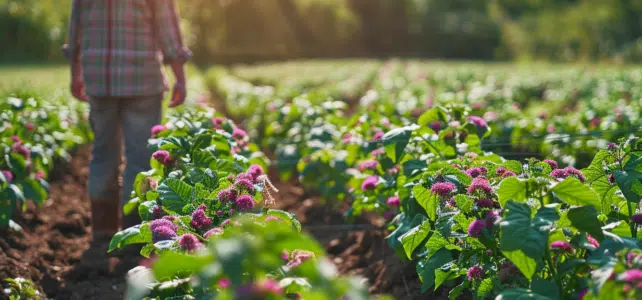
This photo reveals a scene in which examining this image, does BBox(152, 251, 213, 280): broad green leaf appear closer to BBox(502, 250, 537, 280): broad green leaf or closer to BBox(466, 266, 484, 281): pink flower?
BBox(502, 250, 537, 280): broad green leaf

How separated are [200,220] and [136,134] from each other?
240cm

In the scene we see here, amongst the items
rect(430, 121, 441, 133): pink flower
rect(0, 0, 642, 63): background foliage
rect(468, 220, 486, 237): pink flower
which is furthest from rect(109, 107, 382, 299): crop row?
rect(0, 0, 642, 63): background foliage

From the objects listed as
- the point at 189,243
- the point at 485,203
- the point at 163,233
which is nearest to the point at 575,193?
the point at 485,203

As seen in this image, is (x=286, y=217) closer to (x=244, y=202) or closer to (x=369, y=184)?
(x=244, y=202)

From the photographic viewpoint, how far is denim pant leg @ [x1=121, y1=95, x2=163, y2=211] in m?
5.07

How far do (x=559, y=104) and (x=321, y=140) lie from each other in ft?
19.9

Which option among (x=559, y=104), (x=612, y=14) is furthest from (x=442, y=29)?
(x=559, y=104)

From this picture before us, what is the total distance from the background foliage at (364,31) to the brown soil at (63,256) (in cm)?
2857

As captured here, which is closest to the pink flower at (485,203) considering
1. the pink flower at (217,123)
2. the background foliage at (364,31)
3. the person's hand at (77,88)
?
the pink flower at (217,123)

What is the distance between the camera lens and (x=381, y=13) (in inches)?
2749

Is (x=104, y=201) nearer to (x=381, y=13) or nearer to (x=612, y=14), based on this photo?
(x=612, y=14)

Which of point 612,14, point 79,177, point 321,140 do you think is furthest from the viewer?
Result: point 612,14

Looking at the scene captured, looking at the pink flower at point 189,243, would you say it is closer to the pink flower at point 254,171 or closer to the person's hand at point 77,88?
the pink flower at point 254,171

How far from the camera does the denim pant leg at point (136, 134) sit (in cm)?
507
